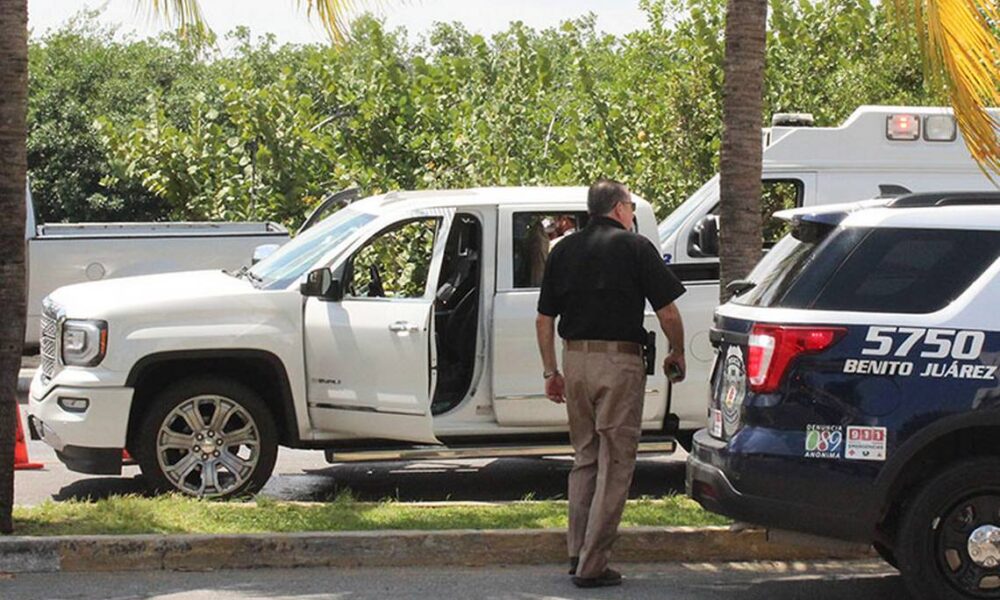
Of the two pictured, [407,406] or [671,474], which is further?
[671,474]

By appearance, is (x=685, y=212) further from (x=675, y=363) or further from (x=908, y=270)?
(x=908, y=270)

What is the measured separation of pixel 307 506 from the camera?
353 inches

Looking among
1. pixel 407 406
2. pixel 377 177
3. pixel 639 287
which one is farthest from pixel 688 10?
pixel 639 287

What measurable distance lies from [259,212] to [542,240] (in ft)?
34.3

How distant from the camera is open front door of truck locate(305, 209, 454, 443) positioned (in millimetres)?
9500

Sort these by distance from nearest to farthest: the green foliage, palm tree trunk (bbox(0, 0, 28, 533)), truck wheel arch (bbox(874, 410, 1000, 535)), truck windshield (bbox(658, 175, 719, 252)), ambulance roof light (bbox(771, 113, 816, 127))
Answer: truck wheel arch (bbox(874, 410, 1000, 535)) < palm tree trunk (bbox(0, 0, 28, 533)) < truck windshield (bbox(658, 175, 719, 252)) < ambulance roof light (bbox(771, 113, 816, 127)) < the green foliage

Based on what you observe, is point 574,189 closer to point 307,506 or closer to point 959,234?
point 307,506

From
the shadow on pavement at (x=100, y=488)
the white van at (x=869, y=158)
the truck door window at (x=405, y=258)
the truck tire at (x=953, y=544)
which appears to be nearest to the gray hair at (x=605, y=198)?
the truck tire at (x=953, y=544)

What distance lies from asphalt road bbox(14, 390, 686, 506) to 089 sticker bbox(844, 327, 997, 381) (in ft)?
12.9

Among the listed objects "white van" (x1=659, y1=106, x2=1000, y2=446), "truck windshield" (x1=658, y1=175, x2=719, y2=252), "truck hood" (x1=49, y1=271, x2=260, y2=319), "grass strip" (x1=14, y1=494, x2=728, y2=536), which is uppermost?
"white van" (x1=659, y1=106, x2=1000, y2=446)

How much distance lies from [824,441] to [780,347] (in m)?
0.42

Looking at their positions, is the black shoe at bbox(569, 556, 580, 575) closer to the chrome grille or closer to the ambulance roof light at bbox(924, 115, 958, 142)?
the chrome grille

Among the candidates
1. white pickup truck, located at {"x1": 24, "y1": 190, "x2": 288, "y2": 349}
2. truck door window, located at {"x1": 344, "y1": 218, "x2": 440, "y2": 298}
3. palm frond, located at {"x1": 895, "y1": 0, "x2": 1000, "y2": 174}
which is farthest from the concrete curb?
white pickup truck, located at {"x1": 24, "y1": 190, "x2": 288, "y2": 349}

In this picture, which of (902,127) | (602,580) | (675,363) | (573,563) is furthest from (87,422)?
(902,127)
